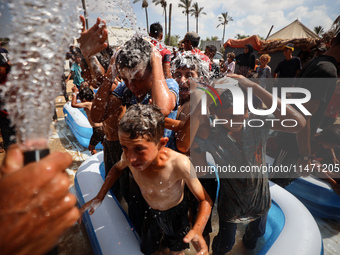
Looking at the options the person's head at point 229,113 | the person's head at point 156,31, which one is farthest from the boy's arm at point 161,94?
the person's head at point 156,31

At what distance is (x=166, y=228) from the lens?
6.01 ft

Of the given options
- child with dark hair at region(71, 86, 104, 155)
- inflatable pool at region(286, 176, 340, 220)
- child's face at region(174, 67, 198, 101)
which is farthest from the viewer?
child with dark hair at region(71, 86, 104, 155)

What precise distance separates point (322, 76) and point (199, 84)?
3.89 feet

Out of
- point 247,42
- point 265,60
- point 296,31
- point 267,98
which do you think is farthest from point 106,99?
point 296,31

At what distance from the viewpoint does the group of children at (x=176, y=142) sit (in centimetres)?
143

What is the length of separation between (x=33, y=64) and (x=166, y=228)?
1730mm

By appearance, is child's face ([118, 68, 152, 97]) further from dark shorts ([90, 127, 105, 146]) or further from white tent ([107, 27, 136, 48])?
dark shorts ([90, 127, 105, 146])

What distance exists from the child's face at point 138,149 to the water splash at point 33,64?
0.54m

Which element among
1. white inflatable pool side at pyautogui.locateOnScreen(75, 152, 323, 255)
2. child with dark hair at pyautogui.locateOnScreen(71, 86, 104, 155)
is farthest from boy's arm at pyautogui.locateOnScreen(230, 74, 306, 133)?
child with dark hair at pyautogui.locateOnScreen(71, 86, 104, 155)

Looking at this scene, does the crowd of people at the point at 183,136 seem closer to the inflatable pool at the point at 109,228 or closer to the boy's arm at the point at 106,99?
the boy's arm at the point at 106,99

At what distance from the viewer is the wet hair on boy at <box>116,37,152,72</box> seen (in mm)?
1591

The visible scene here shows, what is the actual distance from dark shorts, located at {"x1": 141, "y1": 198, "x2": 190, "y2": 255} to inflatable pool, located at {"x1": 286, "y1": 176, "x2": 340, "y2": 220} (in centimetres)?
233

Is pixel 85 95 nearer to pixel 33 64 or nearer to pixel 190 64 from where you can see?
pixel 190 64

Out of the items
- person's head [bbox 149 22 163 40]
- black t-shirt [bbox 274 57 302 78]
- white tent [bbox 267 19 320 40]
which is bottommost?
black t-shirt [bbox 274 57 302 78]
